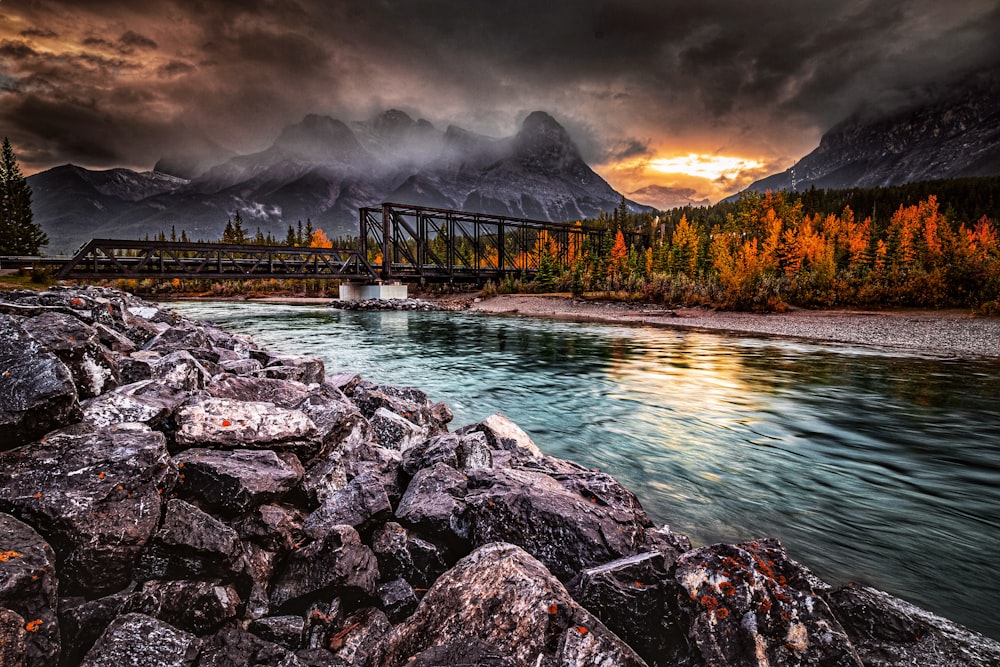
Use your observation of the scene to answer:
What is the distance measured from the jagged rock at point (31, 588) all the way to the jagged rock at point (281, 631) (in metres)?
1.17

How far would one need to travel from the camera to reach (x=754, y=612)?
11.0 feet

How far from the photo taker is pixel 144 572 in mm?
3549

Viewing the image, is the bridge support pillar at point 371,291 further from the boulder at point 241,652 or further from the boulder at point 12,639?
the boulder at point 12,639

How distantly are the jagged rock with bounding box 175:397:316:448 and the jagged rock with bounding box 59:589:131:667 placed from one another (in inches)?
64.2

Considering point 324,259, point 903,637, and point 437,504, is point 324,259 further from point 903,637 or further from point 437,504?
point 903,637

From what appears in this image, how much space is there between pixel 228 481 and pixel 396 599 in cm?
191

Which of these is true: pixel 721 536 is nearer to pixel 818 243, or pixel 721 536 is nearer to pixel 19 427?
pixel 19 427

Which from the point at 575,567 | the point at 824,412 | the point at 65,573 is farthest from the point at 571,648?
the point at 824,412

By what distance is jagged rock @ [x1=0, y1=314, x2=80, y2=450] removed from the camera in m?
3.76

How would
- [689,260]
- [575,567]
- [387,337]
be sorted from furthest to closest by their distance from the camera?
[689,260]
[387,337]
[575,567]

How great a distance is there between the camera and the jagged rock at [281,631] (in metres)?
3.49

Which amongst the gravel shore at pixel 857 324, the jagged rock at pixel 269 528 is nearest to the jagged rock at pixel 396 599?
the jagged rock at pixel 269 528

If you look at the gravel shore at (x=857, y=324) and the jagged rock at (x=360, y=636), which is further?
the gravel shore at (x=857, y=324)

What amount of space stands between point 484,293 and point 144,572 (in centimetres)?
6864
